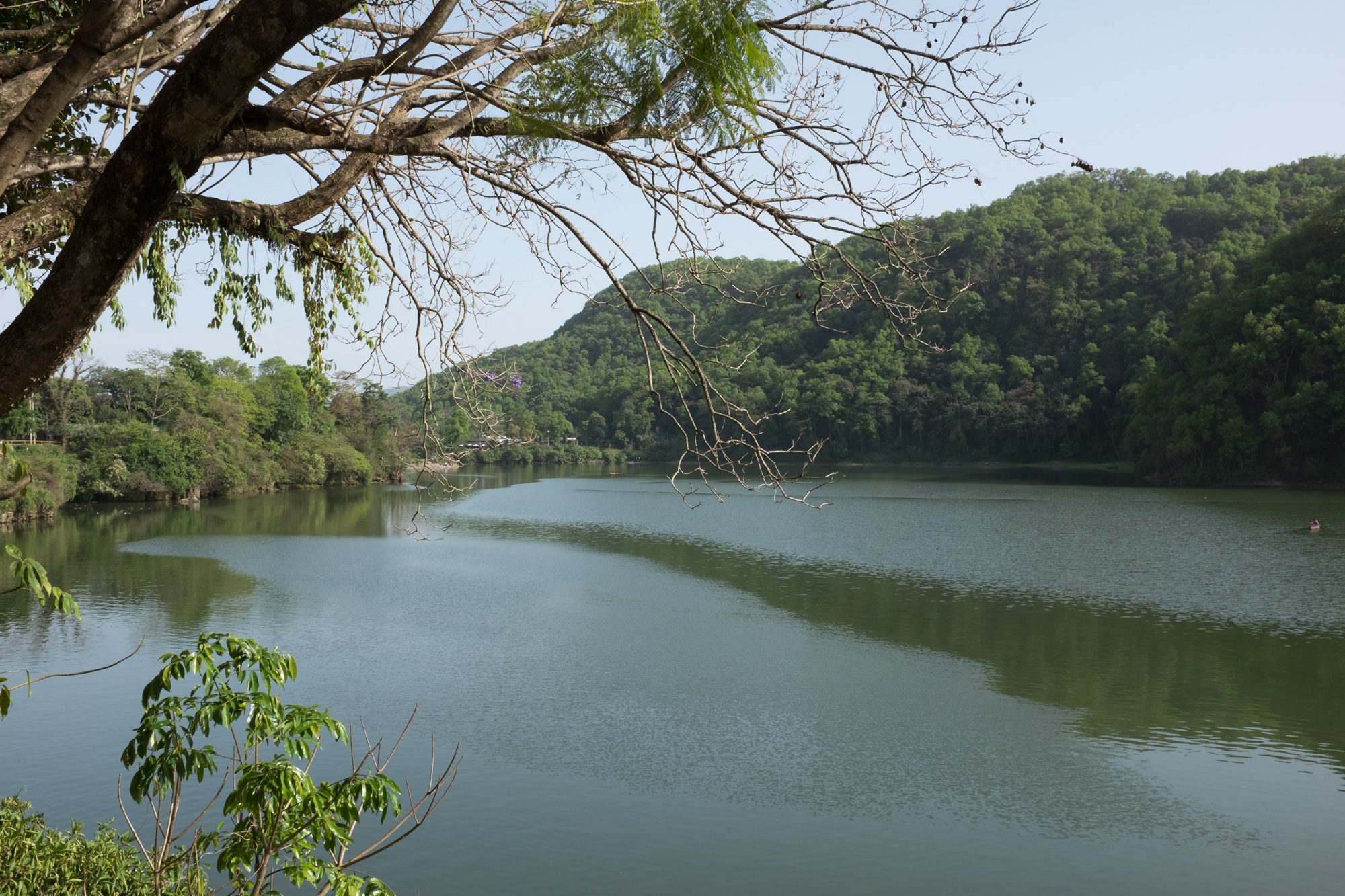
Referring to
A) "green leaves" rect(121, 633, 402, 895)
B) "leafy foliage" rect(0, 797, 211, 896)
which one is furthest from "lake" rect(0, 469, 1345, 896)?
"green leaves" rect(121, 633, 402, 895)

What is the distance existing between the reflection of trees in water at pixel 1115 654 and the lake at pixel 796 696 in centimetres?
5

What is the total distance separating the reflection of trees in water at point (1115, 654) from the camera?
9.28 metres

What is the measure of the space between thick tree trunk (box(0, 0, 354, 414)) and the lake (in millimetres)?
4949

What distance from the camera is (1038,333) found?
172ft

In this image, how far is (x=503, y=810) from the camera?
→ 23.9 ft

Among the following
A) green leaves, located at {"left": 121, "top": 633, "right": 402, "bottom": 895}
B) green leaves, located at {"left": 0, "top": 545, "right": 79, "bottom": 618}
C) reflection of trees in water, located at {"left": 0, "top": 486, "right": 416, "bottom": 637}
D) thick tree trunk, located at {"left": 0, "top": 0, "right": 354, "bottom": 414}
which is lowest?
reflection of trees in water, located at {"left": 0, "top": 486, "right": 416, "bottom": 637}

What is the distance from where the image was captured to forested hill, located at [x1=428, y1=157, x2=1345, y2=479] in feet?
159

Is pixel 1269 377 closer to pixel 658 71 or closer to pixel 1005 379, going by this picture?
pixel 1005 379

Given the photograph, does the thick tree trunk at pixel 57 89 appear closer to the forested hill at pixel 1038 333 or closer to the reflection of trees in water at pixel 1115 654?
the reflection of trees in water at pixel 1115 654

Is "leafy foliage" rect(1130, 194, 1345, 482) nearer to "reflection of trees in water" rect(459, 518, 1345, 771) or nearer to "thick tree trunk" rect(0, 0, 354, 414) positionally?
"reflection of trees in water" rect(459, 518, 1345, 771)

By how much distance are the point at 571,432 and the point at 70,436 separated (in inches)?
1374

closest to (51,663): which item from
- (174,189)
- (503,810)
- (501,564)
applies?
(503,810)

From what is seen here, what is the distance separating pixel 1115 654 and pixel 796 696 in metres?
4.25

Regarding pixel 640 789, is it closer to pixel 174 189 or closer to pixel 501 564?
pixel 174 189
